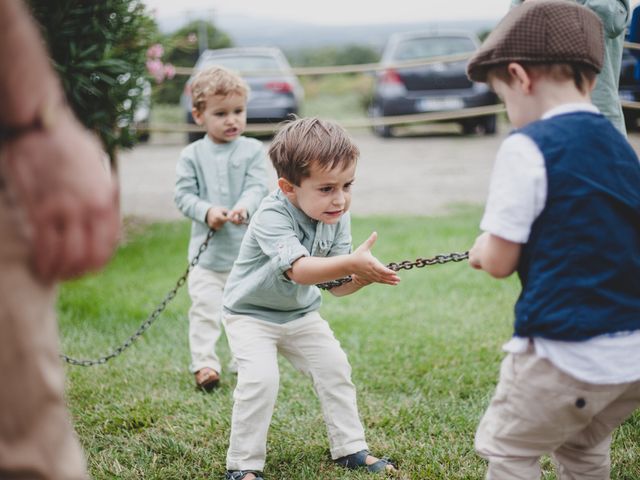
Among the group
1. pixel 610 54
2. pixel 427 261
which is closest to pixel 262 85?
pixel 610 54

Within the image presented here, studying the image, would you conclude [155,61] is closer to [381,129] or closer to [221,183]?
[221,183]

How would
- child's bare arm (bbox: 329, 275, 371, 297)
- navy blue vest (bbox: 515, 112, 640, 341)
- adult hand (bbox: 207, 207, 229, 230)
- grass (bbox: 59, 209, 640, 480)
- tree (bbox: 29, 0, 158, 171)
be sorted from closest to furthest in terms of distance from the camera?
navy blue vest (bbox: 515, 112, 640, 341) → child's bare arm (bbox: 329, 275, 371, 297) → grass (bbox: 59, 209, 640, 480) → adult hand (bbox: 207, 207, 229, 230) → tree (bbox: 29, 0, 158, 171)

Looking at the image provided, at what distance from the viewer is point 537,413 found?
6.63 feet

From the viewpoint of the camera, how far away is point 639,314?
198cm

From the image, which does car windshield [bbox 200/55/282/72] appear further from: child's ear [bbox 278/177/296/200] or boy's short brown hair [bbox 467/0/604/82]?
boy's short brown hair [bbox 467/0/604/82]

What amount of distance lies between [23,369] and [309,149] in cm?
154

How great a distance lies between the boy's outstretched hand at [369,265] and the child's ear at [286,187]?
0.49 m

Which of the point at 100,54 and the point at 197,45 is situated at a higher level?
the point at 100,54

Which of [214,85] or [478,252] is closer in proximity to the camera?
[478,252]

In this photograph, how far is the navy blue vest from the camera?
192 cm

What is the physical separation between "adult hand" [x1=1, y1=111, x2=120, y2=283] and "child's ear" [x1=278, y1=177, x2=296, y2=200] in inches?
56.4

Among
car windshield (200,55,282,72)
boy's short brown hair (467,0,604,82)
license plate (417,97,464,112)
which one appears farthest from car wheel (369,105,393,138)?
boy's short brown hair (467,0,604,82)

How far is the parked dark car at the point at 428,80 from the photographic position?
542 inches

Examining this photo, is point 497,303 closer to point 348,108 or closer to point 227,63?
point 227,63
